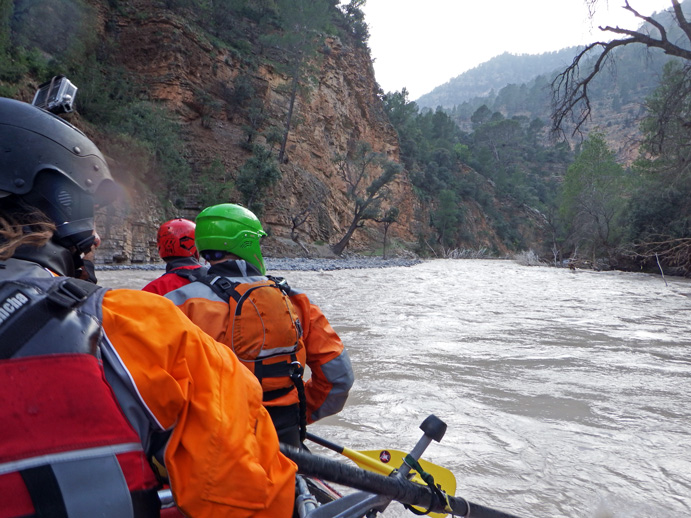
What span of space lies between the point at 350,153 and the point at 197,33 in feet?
44.7

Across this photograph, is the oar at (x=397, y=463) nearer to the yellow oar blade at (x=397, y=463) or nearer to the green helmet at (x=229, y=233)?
the yellow oar blade at (x=397, y=463)

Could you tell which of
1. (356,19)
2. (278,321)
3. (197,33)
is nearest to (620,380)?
(278,321)

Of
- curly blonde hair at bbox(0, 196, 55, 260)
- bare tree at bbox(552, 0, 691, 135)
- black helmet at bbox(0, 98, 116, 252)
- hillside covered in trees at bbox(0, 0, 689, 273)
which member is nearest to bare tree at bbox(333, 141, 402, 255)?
hillside covered in trees at bbox(0, 0, 689, 273)

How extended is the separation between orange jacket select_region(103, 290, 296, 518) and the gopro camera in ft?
2.35

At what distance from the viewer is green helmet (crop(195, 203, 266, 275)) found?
6.83 ft

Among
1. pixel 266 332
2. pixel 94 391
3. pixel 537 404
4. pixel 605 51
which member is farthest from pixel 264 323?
pixel 605 51

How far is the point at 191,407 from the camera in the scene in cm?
85

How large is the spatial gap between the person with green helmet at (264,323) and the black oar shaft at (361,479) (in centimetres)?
68

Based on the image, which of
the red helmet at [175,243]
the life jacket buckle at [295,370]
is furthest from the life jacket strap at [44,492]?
the red helmet at [175,243]

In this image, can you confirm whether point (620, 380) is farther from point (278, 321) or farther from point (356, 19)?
point (356, 19)

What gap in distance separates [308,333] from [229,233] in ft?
1.86

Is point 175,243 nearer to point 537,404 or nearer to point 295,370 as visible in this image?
point 295,370

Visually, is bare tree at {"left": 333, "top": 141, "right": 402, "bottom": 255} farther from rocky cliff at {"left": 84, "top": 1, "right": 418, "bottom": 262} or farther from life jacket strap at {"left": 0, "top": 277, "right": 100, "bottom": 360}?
life jacket strap at {"left": 0, "top": 277, "right": 100, "bottom": 360}

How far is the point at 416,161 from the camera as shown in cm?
5159
